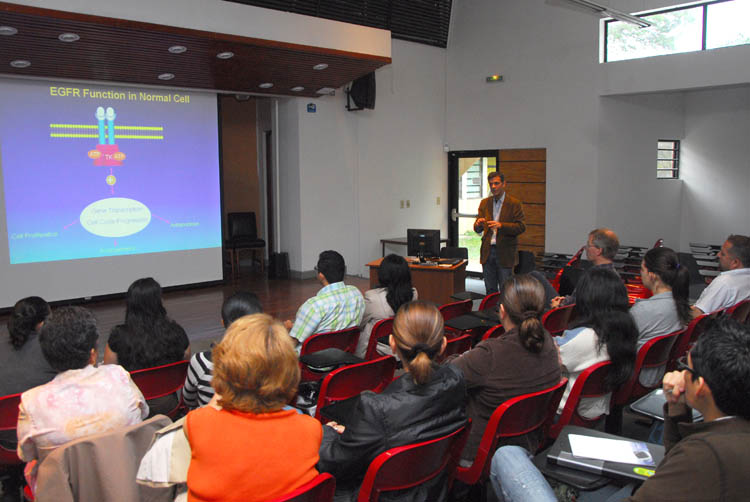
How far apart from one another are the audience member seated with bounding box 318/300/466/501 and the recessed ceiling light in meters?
4.89

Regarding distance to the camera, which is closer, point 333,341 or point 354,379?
point 354,379

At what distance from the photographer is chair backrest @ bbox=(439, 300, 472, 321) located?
4.45 metres

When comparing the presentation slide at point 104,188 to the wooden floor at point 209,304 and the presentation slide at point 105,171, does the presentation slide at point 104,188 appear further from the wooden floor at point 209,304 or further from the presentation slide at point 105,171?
the wooden floor at point 209,304

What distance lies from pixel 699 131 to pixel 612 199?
2.52m

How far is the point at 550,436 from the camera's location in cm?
292

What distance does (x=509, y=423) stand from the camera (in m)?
2.35

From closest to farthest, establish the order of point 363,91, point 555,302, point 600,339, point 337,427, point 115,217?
point 337,427
point 600,339
point 555,302
point 115,217
point 363,91

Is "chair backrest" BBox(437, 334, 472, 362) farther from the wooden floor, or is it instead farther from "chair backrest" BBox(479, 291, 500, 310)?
the wooden floor

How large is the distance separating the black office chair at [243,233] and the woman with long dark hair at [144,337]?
6538 millimetres

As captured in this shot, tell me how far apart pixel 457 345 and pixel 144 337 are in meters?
1.75

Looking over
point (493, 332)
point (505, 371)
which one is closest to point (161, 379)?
point (505, 371)

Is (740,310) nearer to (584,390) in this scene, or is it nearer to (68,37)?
(584,390)

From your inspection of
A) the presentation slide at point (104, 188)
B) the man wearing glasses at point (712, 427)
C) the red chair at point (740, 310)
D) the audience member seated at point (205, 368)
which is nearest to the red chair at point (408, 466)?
the man wearing glasses at point (712, 427)

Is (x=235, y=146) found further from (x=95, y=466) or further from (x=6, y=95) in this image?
(x=95, y=466)
